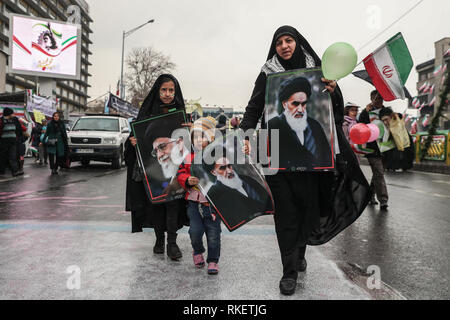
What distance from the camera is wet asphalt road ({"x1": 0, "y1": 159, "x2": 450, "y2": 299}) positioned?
284cm

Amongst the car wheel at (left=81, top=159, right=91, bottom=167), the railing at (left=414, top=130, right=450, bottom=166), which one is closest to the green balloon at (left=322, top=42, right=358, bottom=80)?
the car wheel at (left=81, top=159, right=91, bottom=167)

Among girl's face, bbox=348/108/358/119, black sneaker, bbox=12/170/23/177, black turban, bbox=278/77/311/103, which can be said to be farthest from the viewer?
black sneaker, bbox=12/170/23/177

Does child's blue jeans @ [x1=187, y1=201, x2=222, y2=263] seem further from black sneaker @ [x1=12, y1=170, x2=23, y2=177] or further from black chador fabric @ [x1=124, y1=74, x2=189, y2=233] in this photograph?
black sneaker @ [x1=12, y1=170, x2=23, y2=177]

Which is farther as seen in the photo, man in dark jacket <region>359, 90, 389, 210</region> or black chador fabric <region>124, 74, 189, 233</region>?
man in dark jacket <region>359, 90, 389, 210</region>

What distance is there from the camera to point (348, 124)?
6844 millimetres

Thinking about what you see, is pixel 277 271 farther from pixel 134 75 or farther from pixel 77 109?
pixel 77 109

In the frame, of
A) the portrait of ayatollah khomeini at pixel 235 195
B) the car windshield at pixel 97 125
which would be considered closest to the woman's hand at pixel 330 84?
the portrait of ayatollah khomeini at pixel 235 195

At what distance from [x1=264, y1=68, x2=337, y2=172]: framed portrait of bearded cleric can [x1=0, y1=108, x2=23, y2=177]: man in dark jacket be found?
9559 mm

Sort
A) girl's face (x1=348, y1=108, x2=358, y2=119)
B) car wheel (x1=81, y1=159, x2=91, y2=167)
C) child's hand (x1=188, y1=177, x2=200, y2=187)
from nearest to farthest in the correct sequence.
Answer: child's hand (x1=188, y1=177, x2=200, y2=187)
girl's face (x1=348, y1=108, x2=358, y2=119)
car wheel (x1=81, y1=159, x2=91, y2=167)

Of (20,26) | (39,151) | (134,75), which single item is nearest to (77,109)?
(134,75)

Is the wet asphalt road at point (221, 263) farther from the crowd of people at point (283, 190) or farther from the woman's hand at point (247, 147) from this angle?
the woman's hand at point (247, 147)
